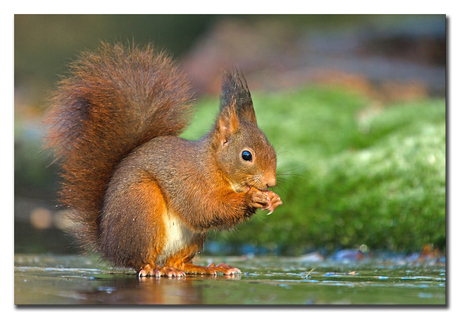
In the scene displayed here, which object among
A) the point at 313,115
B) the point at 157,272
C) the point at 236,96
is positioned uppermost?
the point at 313,115

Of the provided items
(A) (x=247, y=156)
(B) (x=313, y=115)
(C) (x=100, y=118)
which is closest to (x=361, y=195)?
(A) (x=247, y=156)

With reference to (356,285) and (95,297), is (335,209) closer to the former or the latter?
(356,285)

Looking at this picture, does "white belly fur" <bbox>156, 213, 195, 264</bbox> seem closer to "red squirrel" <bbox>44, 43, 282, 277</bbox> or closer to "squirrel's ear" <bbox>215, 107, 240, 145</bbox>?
"red squirrel" <bbox>44, 43, 282, 277</bbox>

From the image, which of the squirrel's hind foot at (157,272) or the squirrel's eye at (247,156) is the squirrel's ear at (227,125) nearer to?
the squirrel's eye at (247,156)

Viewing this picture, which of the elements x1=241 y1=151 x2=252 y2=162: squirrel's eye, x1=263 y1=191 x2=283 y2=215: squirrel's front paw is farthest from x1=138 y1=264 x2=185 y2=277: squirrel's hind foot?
x1=241 y1=151 x2=252 y2=162: squirrel's eye

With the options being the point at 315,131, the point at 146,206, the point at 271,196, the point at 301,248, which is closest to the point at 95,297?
the point at 146,206

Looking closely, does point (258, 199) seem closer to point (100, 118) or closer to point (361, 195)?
point (100, 118)
